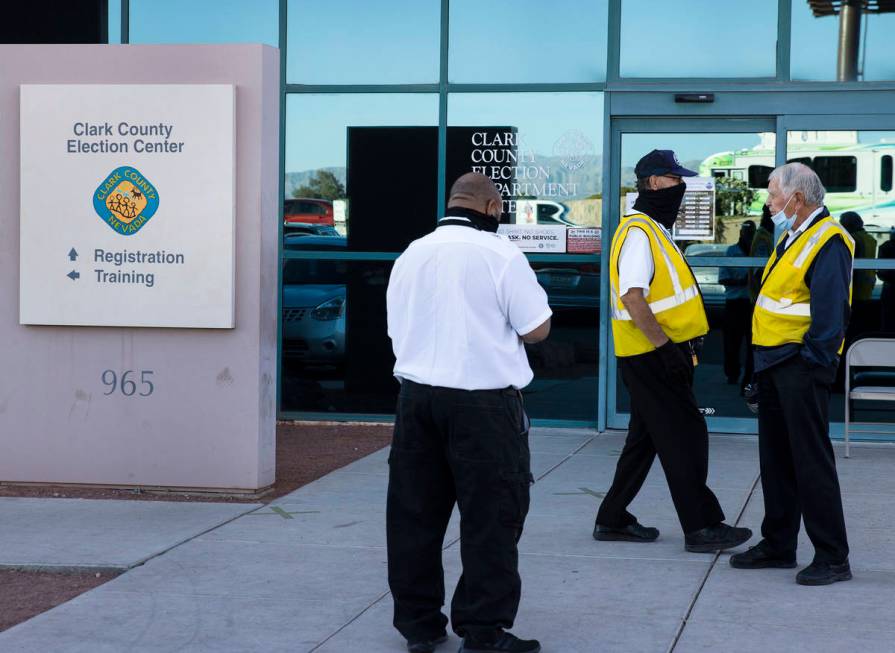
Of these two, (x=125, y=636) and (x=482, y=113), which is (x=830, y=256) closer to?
(x=125, y=636)

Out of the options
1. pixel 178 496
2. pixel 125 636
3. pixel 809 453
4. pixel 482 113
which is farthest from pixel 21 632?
pixel 482 113

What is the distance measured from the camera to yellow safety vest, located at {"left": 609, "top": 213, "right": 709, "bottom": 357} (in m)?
→ 6.25

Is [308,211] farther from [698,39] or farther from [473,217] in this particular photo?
[473,217]

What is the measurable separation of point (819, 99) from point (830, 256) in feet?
16.3

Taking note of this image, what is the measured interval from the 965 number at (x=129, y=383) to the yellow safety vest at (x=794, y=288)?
3.82 metres

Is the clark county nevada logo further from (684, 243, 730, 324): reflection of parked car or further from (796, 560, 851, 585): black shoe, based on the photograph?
(684, 243, 730, 324): reflection of parked car

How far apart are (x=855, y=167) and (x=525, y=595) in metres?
5.99

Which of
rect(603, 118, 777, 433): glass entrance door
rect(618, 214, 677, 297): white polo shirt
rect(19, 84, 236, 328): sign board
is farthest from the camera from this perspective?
rect(603, 118, 777, 433): glass entrance door

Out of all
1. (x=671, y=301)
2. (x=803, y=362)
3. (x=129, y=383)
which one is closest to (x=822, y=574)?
(x=803, y=362)

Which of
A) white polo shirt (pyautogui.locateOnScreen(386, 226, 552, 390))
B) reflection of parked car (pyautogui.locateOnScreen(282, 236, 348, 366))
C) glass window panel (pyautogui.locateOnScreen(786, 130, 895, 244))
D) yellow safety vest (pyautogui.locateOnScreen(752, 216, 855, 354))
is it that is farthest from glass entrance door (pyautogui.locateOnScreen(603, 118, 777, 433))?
white polo shirt (pyautogui.locateOnScreen(386, 226, 552, 390))

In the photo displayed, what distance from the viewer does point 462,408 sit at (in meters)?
4.68

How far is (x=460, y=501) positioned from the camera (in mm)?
4742

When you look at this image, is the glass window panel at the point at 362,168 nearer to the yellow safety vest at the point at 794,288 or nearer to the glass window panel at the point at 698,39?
the glass window panel at the point at 698,39

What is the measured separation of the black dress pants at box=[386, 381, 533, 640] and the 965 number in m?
3.48
